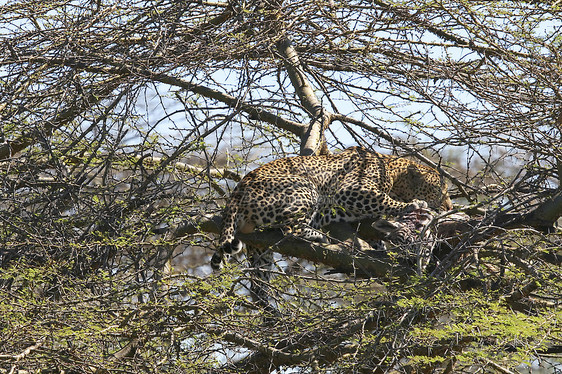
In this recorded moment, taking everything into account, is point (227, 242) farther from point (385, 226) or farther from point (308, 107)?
point (308, 107)

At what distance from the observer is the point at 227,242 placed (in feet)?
27.1

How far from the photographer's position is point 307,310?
7031 mm

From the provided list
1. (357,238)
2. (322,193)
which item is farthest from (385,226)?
(322,193)

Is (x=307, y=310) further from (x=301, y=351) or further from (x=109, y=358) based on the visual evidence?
(x=109, y=358)

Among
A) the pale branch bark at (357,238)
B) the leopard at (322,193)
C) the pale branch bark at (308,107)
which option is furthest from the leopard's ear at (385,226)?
the pale branch bark at (308,107)

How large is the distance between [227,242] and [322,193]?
163 centimetres

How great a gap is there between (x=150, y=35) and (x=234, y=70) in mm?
958

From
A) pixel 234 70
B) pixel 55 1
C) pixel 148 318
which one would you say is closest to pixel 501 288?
pixel 148 318

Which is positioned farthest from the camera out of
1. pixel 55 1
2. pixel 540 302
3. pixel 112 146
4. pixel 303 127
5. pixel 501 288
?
pixel 303 127

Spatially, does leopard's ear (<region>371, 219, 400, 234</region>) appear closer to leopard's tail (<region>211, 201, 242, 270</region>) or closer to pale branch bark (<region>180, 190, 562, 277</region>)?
pale branch bark (<region>180, 190, 562, 277</region>)

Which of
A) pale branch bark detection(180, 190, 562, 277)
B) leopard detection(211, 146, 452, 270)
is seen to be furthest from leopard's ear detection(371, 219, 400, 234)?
leopard detection(211, 146, 452, 270)

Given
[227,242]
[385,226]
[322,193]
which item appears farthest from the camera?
[322,193]

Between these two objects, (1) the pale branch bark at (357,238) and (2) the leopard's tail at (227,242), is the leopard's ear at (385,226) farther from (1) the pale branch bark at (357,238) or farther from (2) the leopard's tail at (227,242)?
(2) the leopard's tail at (227,242)

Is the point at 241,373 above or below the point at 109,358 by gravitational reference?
below
